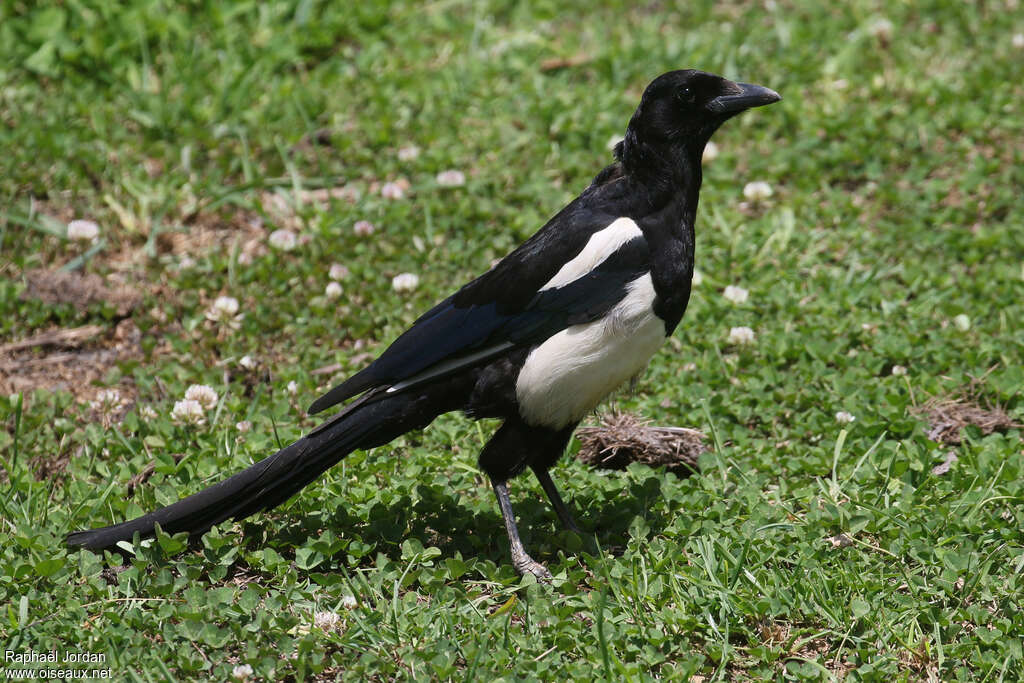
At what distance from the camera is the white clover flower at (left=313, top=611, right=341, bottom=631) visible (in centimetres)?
303

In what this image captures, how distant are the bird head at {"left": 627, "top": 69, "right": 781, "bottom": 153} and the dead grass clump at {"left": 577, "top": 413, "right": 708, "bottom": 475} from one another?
98 cm

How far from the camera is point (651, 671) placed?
115 inches

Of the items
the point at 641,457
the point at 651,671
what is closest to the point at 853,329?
the point at 641,457

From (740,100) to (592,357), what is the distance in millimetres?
898

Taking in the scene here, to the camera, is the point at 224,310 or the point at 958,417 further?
the point at 224,310

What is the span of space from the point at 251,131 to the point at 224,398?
7.17 feet

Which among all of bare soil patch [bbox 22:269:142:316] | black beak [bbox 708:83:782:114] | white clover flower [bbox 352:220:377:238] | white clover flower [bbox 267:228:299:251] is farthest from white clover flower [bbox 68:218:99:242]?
black beak [bbox 708:83:782:114]

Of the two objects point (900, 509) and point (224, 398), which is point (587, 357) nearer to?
point (900, 509)

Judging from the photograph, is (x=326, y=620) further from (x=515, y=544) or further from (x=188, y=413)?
(x=188, y=413)

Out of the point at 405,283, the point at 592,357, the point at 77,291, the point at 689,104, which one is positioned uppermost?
the point at 689,104

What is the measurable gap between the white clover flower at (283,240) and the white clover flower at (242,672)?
259cm

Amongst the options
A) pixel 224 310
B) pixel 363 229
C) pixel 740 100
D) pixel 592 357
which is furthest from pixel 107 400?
pixel 740 100

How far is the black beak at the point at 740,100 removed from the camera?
11.4 feet

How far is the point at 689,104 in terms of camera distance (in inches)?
138
